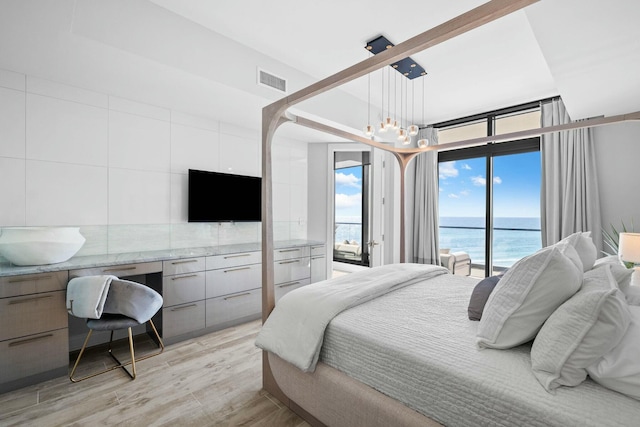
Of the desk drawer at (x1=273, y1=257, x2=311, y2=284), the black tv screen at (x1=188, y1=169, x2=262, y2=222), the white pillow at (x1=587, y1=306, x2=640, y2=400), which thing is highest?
the black tv screen at (x1=188, y1=169, x2=262, y2=222)

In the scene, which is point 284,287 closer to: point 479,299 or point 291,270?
point 291,270

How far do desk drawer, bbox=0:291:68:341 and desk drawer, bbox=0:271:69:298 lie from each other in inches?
1.4

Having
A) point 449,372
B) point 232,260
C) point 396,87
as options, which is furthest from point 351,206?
point 449,372

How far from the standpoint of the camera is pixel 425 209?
4938mm

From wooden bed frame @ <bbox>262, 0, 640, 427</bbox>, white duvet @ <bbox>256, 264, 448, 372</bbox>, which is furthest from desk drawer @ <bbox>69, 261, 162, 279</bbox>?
white duvet @ <bbox>256, 264, 448, 372</bbox>

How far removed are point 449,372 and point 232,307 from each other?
2555mm

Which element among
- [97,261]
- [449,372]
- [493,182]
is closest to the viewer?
[449,372]

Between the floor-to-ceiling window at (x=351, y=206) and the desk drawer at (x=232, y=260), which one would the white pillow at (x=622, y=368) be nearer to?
the desk drawer at (x=232, y=260)

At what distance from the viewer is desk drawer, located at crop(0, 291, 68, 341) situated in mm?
2018

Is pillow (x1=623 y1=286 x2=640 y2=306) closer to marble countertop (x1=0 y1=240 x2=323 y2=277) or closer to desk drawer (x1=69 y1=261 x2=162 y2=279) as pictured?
marble countertop (x1=0 y1=240 x2=323 y2=277)

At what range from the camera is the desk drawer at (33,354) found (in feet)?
6.64

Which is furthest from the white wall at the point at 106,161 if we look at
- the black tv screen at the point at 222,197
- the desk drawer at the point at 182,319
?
the desk drawer at the point at 182,319

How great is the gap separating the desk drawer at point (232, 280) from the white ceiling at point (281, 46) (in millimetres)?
1742

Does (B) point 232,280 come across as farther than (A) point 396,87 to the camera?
No
